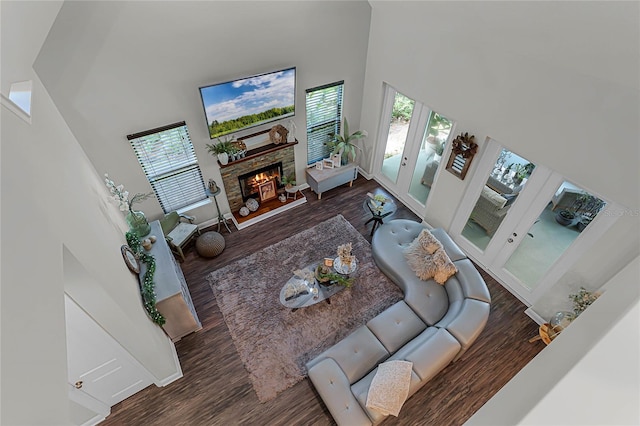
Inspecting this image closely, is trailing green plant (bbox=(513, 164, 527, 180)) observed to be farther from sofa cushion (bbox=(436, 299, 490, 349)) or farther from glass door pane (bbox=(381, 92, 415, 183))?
glass door pane (bbox=(381, 92, 415, 183))

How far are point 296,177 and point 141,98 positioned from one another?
3.24 m

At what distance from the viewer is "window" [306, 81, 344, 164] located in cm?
Result: 586

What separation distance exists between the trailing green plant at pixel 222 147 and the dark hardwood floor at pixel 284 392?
7.24 ft

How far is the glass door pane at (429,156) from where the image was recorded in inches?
213

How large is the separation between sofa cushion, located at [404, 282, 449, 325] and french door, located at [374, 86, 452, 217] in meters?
1.97

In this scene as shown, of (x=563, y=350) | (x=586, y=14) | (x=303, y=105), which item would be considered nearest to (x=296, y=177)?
(x=303, y=105)

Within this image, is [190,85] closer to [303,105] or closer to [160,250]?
[303,105]

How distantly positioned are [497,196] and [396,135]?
240 cm

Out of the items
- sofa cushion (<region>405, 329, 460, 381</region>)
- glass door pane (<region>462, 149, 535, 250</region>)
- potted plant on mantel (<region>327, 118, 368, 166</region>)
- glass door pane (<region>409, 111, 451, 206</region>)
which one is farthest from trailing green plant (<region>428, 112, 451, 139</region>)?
sofa cushion (<region>405, 329, 460, 381</region>)

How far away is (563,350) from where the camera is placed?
3.14 feet

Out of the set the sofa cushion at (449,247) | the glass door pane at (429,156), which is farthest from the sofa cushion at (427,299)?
the glass door pane at (429,156)

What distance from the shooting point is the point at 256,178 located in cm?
616

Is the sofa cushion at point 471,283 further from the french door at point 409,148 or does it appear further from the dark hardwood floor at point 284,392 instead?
the french door at point 409,148

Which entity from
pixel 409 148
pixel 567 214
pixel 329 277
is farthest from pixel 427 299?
pixel 409 148
